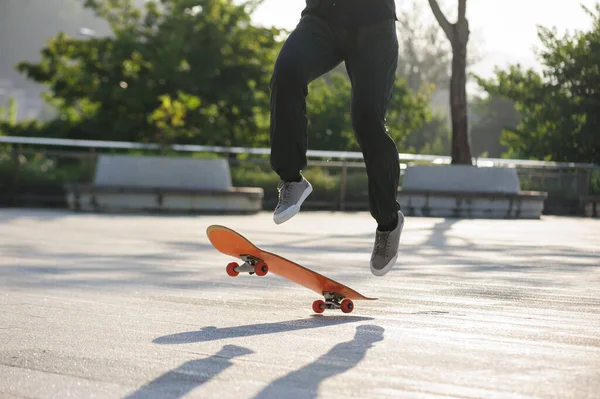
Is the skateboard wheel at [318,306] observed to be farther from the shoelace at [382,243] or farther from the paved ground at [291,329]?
the shoelace at [382,243]

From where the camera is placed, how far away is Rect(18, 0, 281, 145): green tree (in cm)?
2583

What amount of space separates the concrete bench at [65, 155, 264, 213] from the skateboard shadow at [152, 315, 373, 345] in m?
14.1

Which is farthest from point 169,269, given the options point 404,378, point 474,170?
point 474,170

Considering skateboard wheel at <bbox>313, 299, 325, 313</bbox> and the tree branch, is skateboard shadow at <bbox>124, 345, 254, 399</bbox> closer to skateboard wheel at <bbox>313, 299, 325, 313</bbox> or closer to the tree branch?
skateboard wheel at <bbox>313, 299, 325, 313</bbox>

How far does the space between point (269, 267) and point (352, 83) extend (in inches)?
34.0

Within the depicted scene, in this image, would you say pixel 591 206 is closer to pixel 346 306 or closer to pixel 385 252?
pixel 385 252

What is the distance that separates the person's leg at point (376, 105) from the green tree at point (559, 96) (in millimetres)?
20658

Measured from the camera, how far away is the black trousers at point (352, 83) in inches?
199

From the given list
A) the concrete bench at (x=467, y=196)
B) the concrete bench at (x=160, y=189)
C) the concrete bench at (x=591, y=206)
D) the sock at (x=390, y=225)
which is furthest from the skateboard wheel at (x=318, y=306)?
the concrete bench at (x=591, y=206)

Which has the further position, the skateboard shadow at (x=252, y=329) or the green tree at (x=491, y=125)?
the green tree at (x=491, y=125)

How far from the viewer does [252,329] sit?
4277 mm

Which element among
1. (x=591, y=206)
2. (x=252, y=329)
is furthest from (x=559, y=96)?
(x=252, y=329)

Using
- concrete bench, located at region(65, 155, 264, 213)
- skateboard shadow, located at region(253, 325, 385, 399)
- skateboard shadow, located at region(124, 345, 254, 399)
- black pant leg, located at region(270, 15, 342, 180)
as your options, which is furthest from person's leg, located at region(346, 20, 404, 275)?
concrete bench, located at region(65, 155, 264, 213)

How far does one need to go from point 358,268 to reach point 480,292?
204cm
